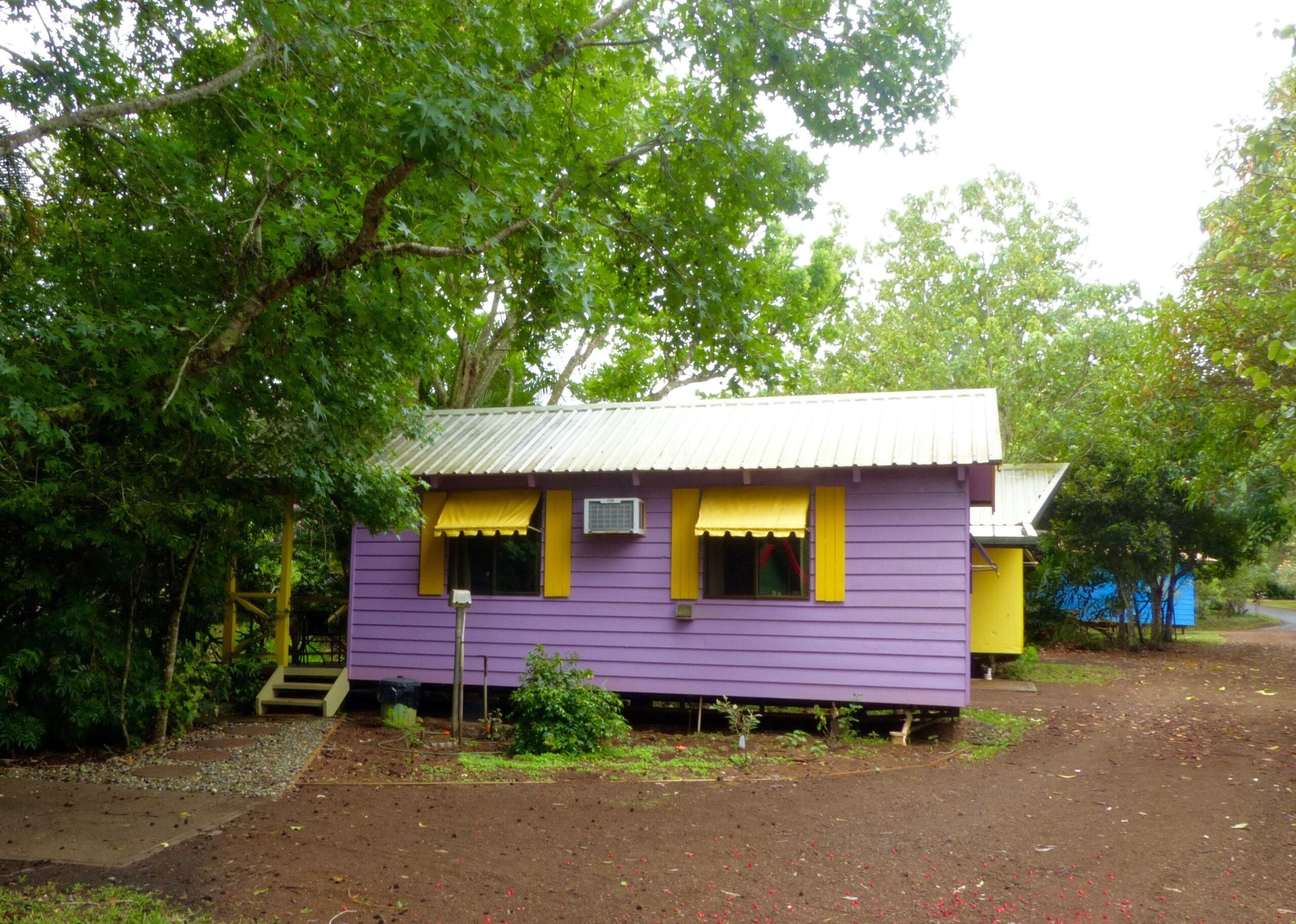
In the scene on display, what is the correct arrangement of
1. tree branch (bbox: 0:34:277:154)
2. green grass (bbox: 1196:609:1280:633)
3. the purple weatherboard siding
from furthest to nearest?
green grass (bbox: 1196:609:1280:633) → the purple weatherboard siding → tree branch (bbox: 0:34:277:154)

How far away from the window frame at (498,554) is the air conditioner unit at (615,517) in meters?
0.70

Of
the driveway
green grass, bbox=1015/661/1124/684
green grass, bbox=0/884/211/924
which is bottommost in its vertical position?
the driveway

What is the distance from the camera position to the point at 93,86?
6.38m

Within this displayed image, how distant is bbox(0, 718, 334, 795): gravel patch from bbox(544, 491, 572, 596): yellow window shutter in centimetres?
275

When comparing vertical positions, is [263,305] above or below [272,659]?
above

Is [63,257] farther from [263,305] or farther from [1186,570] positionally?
[1186,570]

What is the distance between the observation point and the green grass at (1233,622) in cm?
2716

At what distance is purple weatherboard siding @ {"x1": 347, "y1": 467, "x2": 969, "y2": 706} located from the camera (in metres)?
9.60

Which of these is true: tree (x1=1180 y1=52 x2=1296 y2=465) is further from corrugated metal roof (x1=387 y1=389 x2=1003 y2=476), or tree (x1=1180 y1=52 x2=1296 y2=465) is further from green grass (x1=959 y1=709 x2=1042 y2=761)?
green grass (x1=959 y1=709 x2=1042 y2=761)

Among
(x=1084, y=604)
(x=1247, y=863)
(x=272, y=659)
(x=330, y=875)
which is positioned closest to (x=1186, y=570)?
(x=1084, y=604)

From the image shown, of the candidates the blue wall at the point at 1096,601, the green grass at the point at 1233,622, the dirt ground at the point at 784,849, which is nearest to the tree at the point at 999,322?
the blue wall at the point at 1096,601

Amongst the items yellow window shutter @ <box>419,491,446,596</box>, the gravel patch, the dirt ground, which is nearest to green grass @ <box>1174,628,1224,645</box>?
the dirt ground

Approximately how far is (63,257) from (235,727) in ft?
16.5

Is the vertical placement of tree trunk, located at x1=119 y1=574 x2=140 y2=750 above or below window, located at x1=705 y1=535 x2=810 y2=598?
below
